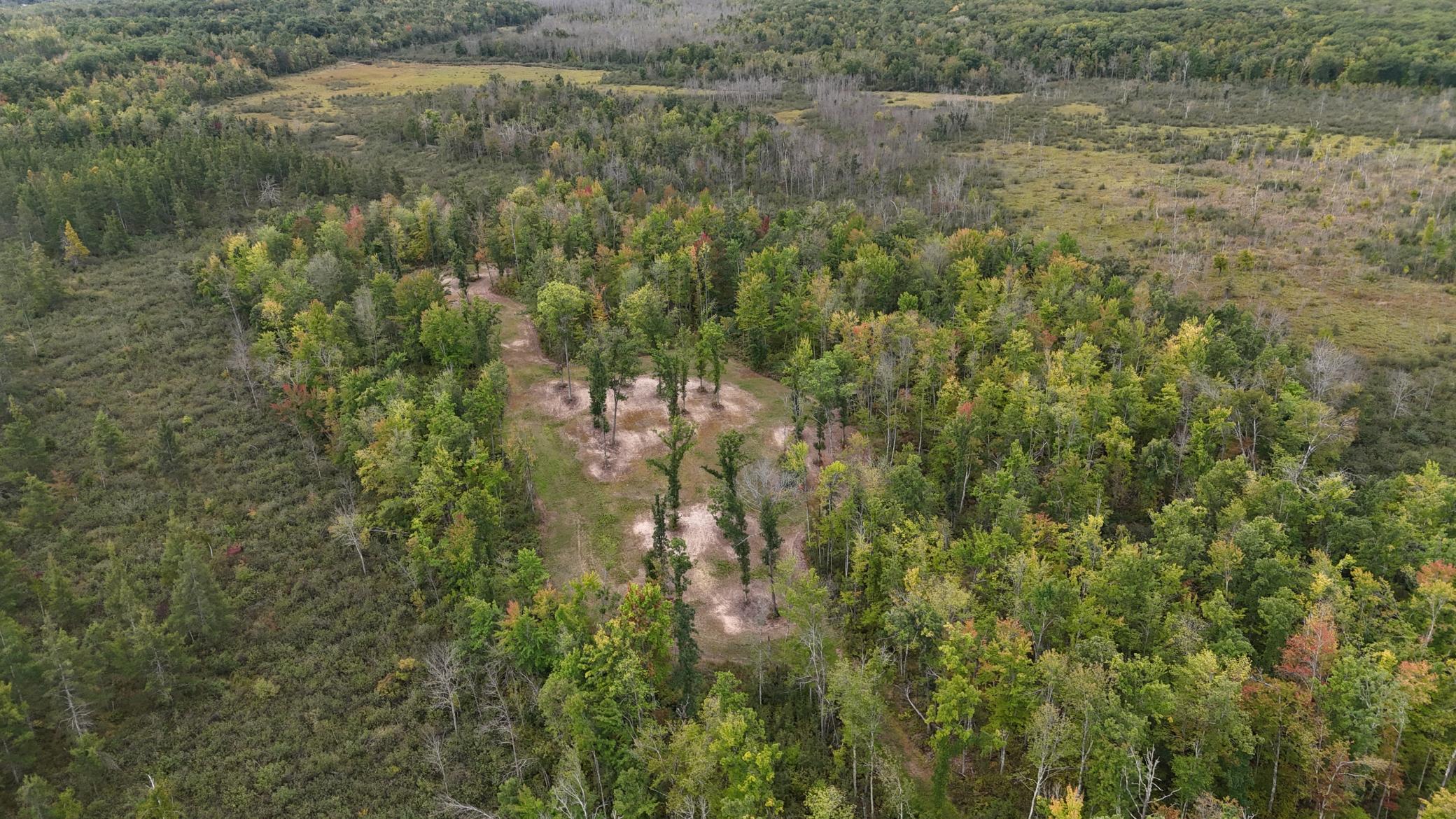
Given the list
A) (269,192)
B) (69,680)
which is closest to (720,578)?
(69,680)

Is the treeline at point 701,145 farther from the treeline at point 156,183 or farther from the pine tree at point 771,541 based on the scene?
the pine tree at point 771,541

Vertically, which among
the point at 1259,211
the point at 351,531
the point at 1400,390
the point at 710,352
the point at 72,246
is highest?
the point at 1259,211

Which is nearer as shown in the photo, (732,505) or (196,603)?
(196,603)

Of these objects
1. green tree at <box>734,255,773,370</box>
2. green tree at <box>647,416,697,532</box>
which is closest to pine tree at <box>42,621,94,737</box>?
green tree at <box>647,416,697,532</box>

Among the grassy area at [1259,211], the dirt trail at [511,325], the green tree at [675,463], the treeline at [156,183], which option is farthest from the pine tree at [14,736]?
the grassy area at [1259,211]

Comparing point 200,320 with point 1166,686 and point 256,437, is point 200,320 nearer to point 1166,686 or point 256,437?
point 256,437

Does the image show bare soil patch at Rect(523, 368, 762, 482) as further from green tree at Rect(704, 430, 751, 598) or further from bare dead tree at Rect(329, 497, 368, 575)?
bare dead tree at Rect(329, 497, 368, 575)

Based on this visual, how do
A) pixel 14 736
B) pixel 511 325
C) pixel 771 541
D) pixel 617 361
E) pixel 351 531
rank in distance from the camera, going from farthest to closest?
pixel 511 325, pixel 617 361, pixel 351 531, pixel 771 541, pixel 14 736

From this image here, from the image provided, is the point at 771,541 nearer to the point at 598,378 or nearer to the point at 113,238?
the point at 598,378
